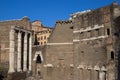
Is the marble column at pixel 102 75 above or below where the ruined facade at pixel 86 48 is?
below

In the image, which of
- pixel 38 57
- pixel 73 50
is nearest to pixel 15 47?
pixel 38 57

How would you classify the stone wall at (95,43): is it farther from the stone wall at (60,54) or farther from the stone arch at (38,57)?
the stone arch at (38,57)

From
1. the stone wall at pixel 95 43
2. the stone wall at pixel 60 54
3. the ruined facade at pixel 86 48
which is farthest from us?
the stone wall at pixel 60 54

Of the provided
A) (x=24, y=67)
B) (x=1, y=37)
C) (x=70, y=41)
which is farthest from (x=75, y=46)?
(x=1, y=37)

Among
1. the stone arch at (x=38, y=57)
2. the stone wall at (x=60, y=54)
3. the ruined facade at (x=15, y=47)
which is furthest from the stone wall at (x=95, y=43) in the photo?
the ruined facade at (x=15, y=47)

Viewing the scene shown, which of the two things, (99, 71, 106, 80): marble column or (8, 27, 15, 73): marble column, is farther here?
(8, 27, 15, 73): marble column

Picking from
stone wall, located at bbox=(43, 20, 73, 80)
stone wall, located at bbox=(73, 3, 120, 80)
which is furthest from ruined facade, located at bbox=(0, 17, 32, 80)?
stone wall, located at bbox=(73, 3, 120, 80)

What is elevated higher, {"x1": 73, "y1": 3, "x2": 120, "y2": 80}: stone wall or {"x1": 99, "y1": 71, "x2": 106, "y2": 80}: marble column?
{"x1": 73, "y1": 3, "x2": 120, "y2": 80}: stone wall

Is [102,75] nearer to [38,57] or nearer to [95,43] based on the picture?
[95,43]

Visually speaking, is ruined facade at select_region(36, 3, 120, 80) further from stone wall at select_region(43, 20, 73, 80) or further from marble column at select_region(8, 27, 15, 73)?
marble column at select_region(8, 27, 15, 73)

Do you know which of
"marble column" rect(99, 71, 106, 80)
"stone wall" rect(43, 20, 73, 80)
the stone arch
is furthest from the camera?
the stone arch

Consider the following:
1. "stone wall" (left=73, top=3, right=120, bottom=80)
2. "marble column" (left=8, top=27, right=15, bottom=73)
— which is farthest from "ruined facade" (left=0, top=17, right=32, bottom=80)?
"stone wall" (left=73, top=3, right=120, bottom=80)

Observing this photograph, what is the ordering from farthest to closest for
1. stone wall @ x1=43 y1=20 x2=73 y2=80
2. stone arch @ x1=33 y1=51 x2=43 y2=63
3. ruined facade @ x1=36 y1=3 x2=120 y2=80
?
stone arch @ x1=33 y1=51 x2=43 y2=63 → stone wall @ x1=43 y1=20 x2=73 y2=80 → ruined facade @ x1=36 y1=3 x2=120 y2=80

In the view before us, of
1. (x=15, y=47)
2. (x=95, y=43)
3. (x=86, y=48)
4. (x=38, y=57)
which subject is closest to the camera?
(x=95, y=43)
